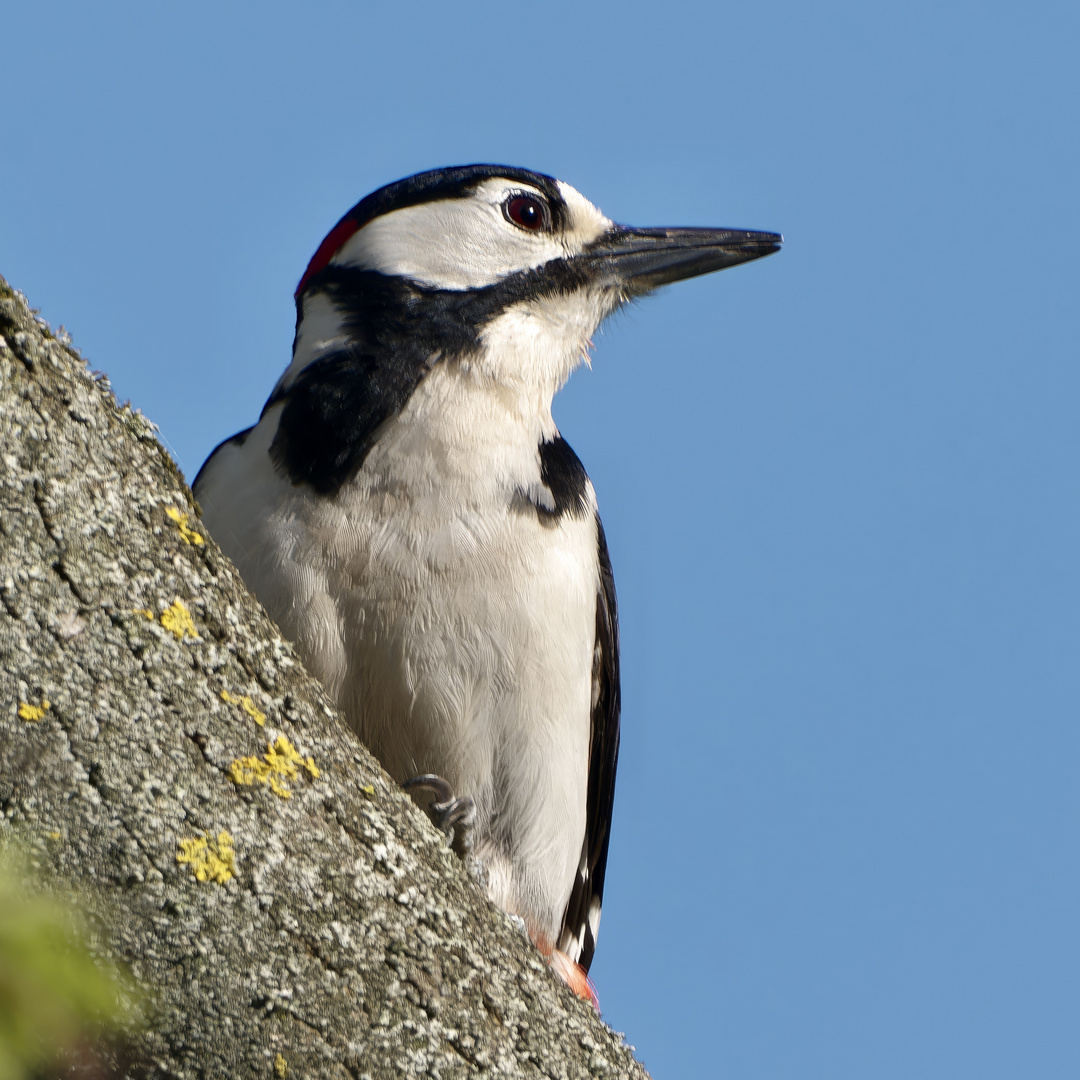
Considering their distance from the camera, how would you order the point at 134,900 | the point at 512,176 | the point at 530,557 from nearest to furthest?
the point at 134,900
the point at 530,557
the point at 512,176

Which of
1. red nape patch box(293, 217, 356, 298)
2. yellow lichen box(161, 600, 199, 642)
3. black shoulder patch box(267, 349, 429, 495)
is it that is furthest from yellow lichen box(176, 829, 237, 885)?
red nape patch box(293, 217, 356, 298)

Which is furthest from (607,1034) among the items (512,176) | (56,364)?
(512,176)

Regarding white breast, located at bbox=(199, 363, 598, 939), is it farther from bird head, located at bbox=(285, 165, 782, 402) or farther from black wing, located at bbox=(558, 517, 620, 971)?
black wing, located at bbox=(558, 517, 620, 971)

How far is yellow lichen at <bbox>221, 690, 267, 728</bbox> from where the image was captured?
2.72m

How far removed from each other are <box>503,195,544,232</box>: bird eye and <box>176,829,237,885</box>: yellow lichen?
10.8 ft

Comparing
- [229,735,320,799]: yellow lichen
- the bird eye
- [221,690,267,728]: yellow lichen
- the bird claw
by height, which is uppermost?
the bird eye

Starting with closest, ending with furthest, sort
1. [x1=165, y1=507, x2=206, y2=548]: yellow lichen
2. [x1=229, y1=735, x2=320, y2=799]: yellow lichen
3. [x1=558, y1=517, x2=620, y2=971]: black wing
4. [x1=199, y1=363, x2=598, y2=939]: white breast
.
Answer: [x1=229, y1=735, x2=320, y2=799]: yellow lichen
[x1=165, y1=507, x2=206, y2=548]: yellow lichen
[x1=199, y1=363, x2=598, y2=939]: white breast
[x1=558, y1=517, x2=620, y2=971]: black wing

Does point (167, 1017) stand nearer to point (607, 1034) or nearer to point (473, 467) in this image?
point (607, 1034)

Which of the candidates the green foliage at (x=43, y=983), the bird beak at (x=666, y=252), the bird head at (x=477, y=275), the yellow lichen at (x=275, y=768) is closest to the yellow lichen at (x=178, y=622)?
the yellow lichen at (x=275, y=768)

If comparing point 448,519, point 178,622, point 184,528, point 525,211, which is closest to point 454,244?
point 525,211

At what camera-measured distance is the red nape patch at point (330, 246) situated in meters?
5.24

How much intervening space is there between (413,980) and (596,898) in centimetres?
301

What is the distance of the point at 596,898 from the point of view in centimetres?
565

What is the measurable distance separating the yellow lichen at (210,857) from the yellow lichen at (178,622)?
1.29ft
